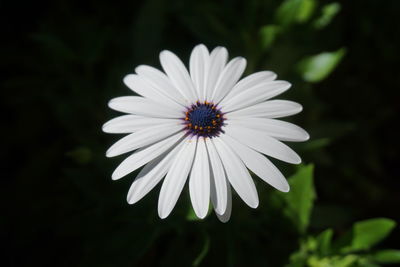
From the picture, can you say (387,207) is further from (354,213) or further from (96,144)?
(96,144)

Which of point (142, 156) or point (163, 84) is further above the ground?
point (163, 84)

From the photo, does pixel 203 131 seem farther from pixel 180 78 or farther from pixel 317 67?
pixel 317 67

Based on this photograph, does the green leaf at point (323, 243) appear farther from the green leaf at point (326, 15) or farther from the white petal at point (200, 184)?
the green leaf at point (326, 15)

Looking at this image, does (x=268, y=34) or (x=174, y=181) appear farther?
(x=268, y=34)

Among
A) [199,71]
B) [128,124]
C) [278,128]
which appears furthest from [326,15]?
[128,124]

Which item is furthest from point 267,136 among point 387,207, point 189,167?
point 387,207
